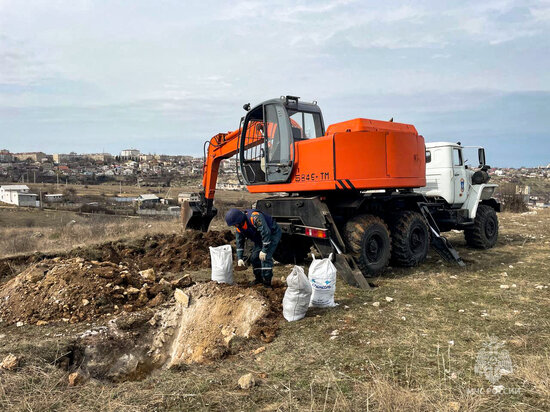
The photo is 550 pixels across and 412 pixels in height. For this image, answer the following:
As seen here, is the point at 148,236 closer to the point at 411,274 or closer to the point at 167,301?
the point at 167,301

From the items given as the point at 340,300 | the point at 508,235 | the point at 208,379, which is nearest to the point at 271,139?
the point at 340,300

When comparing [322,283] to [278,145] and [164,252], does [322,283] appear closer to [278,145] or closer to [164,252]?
[278,145]

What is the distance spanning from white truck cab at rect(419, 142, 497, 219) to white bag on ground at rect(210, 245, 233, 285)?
19.8 feet

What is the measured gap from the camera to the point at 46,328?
539 centimetres

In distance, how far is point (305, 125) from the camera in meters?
8.26

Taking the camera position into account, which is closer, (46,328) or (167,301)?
(46,328)

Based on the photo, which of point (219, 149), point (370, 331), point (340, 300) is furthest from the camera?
point (219, 149)

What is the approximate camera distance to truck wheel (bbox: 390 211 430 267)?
26.9ft

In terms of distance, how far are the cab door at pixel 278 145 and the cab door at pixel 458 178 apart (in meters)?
5.03

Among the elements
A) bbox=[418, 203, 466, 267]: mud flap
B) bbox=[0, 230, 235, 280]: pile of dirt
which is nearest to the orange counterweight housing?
bbox=[418, 203, 466, 267]: mud flap

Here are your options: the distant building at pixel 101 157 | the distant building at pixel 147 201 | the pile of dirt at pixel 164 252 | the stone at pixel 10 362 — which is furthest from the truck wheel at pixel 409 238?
the distant building at pixel 101 157

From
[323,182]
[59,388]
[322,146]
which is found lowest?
[59,388]

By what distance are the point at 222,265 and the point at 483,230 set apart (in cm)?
748

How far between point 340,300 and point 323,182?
2116 mm
